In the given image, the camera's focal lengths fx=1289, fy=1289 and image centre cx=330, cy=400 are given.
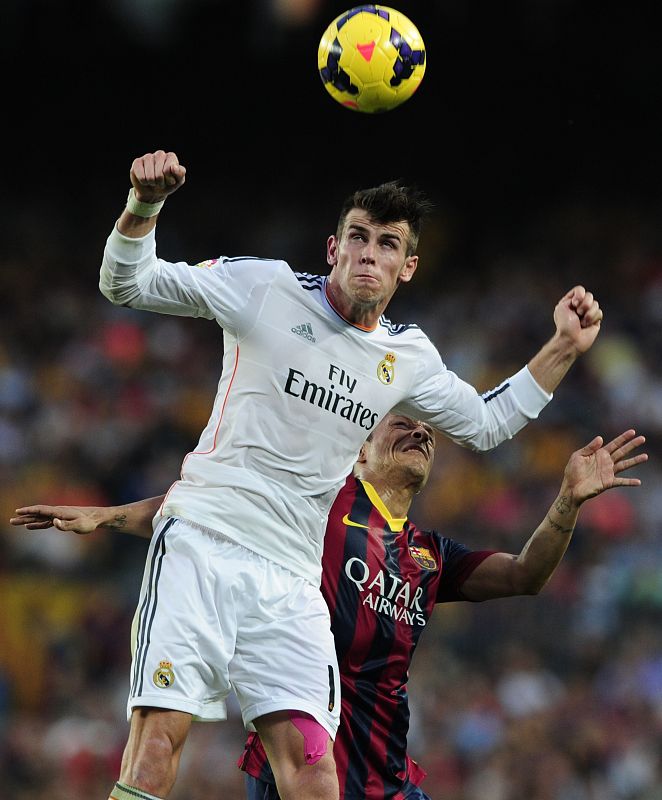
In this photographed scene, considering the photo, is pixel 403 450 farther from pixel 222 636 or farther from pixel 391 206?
pixel 222 636

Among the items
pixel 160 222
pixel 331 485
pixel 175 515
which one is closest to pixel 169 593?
pixel 175 515

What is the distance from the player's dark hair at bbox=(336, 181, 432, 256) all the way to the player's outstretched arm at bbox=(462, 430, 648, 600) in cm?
110

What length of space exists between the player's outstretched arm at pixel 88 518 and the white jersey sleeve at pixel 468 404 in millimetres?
1046

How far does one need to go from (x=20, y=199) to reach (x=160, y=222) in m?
2.04

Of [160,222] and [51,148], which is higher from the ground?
[51,148]

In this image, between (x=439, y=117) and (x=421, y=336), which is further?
(x=439, y=117)

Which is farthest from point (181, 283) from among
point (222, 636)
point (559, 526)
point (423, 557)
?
point (559, 526)

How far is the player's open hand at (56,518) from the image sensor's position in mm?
4539

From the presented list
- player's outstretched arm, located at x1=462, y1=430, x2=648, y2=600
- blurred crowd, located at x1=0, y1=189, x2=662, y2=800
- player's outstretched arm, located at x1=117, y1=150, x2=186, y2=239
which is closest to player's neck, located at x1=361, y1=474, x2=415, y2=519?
player's outstretched arm, located at x1=462, y1=430, x2=648, y2=600

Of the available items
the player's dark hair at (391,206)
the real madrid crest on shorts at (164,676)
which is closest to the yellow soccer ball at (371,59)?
the player's dark hair at (391,206)

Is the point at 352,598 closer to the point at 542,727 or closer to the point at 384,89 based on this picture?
the point at 384,89

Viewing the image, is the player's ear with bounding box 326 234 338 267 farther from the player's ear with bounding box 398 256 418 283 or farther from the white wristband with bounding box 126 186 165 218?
the white wristband with bounding box 126 186 165 218

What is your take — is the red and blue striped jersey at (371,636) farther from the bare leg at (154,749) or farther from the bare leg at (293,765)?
the bare leg at (154,749)

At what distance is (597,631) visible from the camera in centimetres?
993
